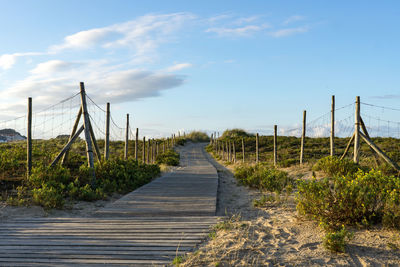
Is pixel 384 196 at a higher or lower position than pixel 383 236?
higher

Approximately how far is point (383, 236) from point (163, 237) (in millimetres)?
3516

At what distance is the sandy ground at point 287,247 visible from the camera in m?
4.34

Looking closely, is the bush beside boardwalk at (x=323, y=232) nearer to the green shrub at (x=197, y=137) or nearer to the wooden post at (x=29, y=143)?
the wooden post at (x=29, y=143)

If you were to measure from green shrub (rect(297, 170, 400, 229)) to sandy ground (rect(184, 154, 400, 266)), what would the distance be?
0.80 feet

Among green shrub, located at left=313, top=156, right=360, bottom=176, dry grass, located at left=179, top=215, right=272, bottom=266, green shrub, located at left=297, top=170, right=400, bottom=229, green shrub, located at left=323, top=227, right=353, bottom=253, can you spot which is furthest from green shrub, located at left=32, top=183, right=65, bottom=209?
green shrub, located at left=313, top=156, right=360, bottom=176

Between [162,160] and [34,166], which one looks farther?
[162,160]

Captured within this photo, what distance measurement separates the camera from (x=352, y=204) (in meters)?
5.82

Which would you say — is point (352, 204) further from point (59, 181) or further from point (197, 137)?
point (197, 137)

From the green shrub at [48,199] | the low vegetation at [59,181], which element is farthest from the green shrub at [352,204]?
the low vegetation at [59,181]

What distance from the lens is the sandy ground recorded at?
171 inches

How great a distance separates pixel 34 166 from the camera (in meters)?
10.2

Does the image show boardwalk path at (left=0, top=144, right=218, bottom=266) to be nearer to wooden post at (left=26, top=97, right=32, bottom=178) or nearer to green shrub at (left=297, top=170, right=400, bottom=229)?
green shrub at (left=297, top=170, right=400, bottom=229)

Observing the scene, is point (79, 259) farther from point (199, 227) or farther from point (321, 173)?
point (321, 173)

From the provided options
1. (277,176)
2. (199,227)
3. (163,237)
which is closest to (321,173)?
(277,176)
